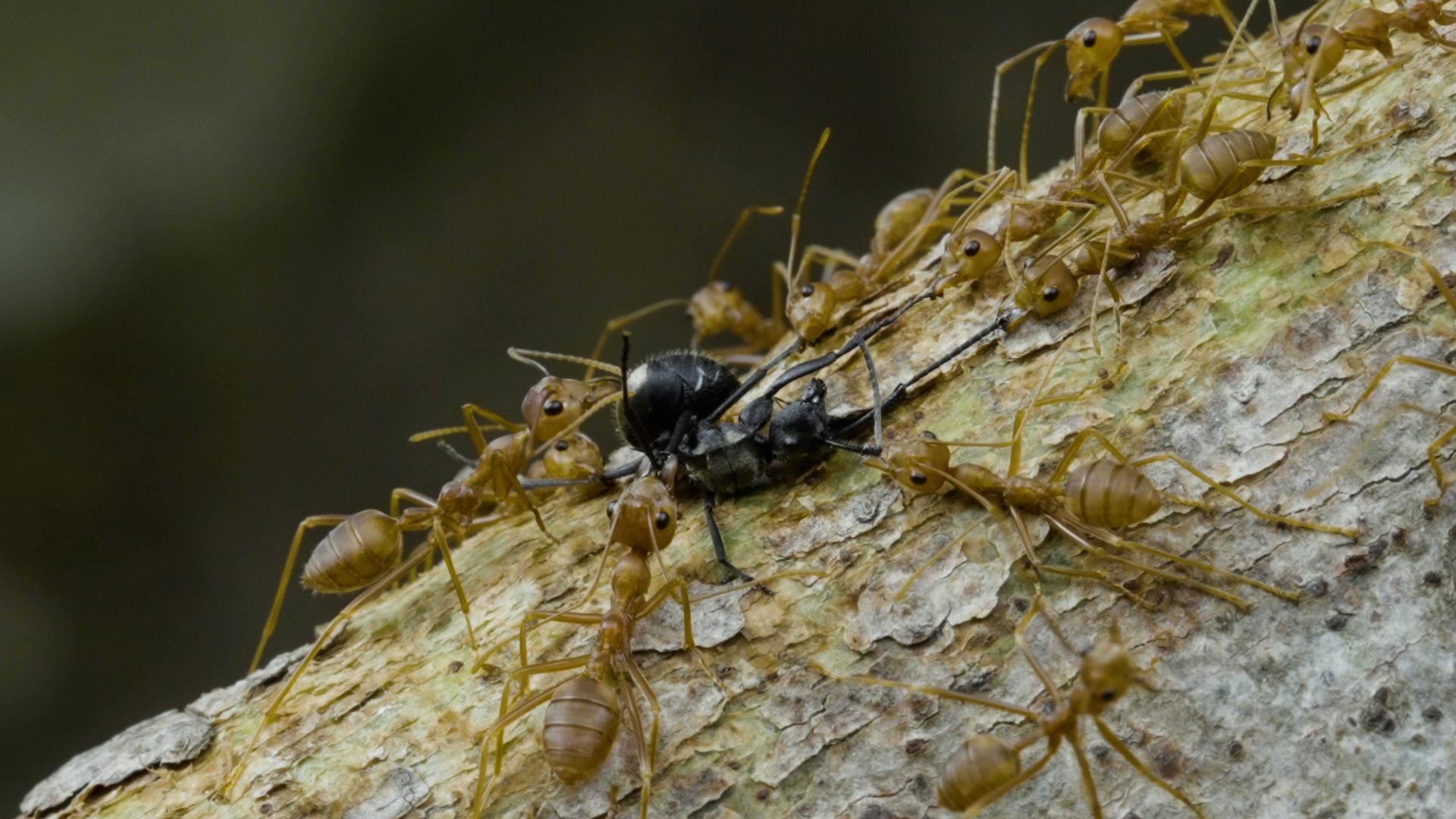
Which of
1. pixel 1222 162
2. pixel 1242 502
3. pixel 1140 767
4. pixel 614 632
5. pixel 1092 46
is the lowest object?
pixel 1140 767

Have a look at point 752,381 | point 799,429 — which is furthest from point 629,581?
point 752,381

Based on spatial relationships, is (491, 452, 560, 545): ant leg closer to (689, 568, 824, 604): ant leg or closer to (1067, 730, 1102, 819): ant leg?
(689, 568, 824, 604): ant leg

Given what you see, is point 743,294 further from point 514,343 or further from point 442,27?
point 442,27

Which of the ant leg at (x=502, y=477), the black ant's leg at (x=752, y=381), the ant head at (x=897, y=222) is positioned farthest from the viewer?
the ant head at (x=897, y=222)

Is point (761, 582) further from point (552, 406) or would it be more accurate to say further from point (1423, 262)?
point (1423, 262)

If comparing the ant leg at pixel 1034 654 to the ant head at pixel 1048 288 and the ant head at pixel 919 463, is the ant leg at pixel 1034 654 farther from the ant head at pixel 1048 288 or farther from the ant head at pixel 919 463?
the ant head at pixel 1048 288

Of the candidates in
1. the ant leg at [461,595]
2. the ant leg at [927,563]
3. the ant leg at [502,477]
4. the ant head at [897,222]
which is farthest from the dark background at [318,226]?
the ant leg at [927,563]

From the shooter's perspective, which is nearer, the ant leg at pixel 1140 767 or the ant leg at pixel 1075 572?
the ant leg at pixel 1140 767
